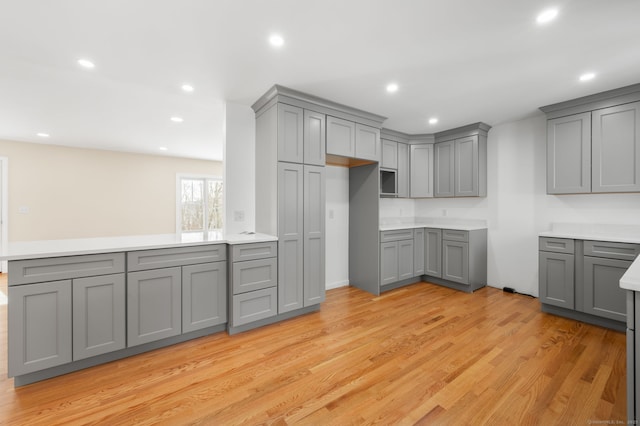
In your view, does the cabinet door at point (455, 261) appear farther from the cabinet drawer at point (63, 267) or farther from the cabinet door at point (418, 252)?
the cabinet drawer at point (63, 267)

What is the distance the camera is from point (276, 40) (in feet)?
6.97

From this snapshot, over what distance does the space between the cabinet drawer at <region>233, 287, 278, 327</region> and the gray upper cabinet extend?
3.27 m

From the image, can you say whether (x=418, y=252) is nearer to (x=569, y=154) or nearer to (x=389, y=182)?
(x=389, y=182)

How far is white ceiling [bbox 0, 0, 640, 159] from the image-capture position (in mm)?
1807

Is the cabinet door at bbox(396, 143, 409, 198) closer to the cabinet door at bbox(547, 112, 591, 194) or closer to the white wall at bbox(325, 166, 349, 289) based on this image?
the white wall at bbox(325, 166, 349, 289)

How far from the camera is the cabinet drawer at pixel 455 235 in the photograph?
4067 millimetres

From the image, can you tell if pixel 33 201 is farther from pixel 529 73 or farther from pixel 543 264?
pixel 543 264

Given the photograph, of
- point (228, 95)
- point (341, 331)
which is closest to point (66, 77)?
point (228, 95)

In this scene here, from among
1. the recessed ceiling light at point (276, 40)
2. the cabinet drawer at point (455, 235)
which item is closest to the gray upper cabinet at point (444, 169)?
the cabinet drawer at point (455, 235)

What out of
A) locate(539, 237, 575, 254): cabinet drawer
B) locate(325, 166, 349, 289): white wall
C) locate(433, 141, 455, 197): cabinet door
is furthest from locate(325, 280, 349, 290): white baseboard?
locate(539, 237, 575, 254): cabinet drawer

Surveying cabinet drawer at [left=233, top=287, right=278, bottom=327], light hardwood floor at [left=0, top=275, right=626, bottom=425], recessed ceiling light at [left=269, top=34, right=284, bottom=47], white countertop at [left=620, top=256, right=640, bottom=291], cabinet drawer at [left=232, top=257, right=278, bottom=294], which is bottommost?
light hardwood floor at [left=0, top=275, right=626, bottom=425]

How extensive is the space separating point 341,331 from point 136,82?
337 cm

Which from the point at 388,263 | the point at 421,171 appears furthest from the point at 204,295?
the point at 421,171

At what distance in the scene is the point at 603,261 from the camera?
112 inches
